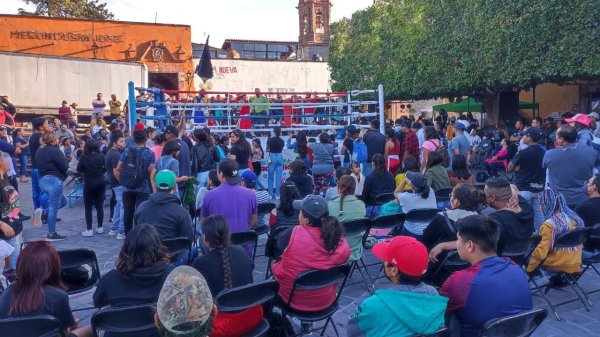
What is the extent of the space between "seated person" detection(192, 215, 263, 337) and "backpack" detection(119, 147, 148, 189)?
3.92 m

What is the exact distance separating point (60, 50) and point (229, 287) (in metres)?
26.6

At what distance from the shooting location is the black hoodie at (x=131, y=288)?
11.2ft

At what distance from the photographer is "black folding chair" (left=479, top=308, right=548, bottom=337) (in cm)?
A: 308

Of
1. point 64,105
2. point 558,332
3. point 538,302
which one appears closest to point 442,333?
point 558,332

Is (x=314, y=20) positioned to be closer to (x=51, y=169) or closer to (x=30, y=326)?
(x=51, y=169)

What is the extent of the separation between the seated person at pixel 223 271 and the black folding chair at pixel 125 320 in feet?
1.83

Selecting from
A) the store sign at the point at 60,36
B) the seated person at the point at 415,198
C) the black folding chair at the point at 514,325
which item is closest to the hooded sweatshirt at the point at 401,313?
the black folding chair at the point at 514,325

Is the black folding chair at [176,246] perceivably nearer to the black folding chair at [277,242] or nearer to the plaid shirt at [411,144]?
the black folding chair at [277,242]

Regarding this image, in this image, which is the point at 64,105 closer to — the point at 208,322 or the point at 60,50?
the point at 60,50

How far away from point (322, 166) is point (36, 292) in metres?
7.43

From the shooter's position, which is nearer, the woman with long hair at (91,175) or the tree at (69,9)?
the woman with long hair at (91,175)

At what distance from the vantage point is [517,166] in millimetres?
7840

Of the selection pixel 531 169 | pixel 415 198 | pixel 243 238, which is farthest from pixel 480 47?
pixel 243 238

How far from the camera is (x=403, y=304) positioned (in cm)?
295
